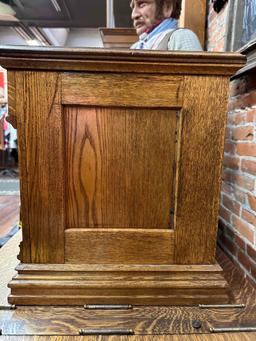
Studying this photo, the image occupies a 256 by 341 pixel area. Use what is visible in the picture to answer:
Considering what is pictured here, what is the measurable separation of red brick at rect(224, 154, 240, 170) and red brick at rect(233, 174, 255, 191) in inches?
1.8

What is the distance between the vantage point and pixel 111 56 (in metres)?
0.78

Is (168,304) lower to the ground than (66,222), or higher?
lower

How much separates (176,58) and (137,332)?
2.63 feet

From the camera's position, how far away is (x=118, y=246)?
89 centimetres

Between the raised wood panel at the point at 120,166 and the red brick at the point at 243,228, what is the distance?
375 millimetres

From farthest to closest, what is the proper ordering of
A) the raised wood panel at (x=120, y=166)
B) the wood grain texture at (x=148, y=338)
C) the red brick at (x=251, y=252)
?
the red brick at (x=251, y=252) < the raised wood panel at (x=120, y=166) < the wood grain texture at (x=148, y=338)

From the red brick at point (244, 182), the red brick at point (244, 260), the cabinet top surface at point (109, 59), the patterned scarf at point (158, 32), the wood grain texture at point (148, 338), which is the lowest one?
the wood grain texture at point (148, 338)

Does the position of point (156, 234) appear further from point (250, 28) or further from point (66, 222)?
point (250, 28)

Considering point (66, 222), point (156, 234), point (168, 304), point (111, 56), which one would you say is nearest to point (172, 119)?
point (111, 56)

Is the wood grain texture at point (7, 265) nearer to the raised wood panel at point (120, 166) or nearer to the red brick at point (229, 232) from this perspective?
the raised wood panel at point (120, 166)

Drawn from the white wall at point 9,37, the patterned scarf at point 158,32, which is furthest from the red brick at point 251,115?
the white wall at point 9,37

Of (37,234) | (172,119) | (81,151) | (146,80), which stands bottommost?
(37,234)

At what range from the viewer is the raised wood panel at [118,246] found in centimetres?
88

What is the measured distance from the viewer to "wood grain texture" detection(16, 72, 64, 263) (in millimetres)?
802
